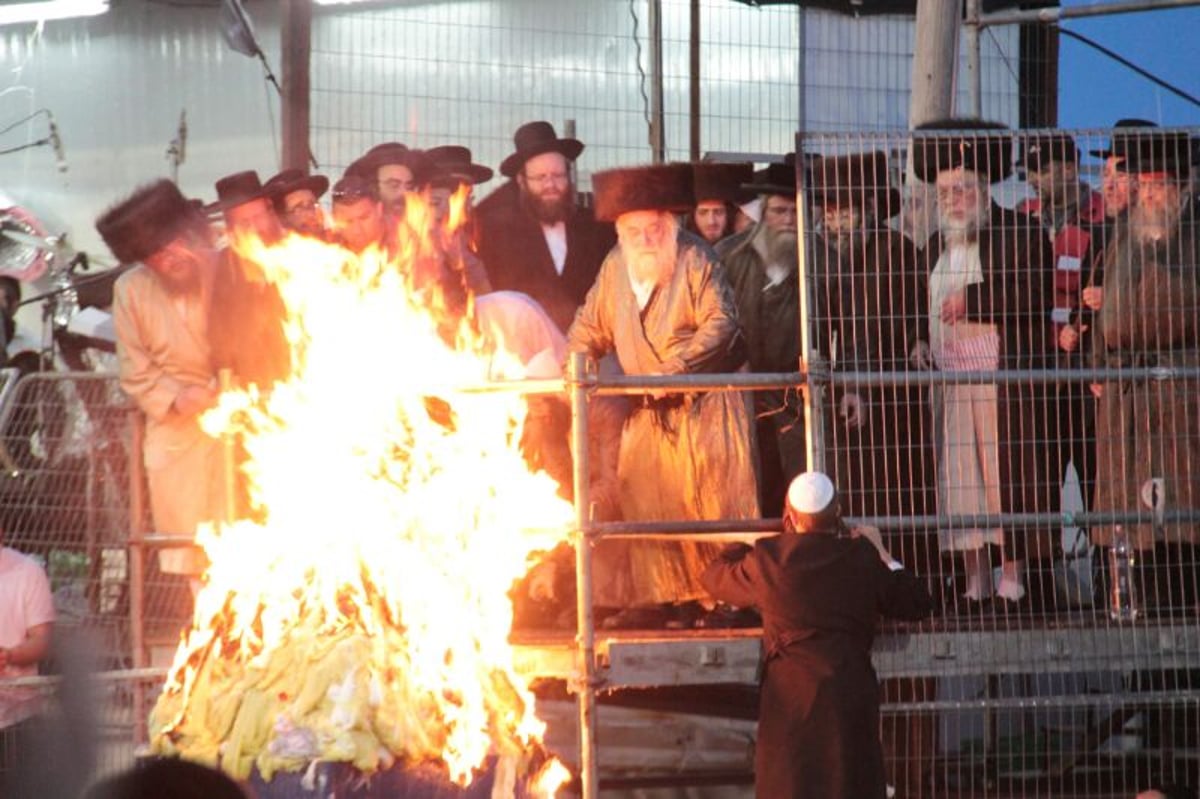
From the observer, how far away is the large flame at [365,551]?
8.31 m

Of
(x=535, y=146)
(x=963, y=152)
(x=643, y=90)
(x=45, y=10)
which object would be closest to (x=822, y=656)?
(x=963, y=152)

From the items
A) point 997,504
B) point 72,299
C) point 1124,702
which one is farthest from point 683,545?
point 72,299

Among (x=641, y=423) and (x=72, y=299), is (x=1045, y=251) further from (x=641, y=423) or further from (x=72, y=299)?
(x=72, y=299)

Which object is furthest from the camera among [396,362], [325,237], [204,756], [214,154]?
[214,154]

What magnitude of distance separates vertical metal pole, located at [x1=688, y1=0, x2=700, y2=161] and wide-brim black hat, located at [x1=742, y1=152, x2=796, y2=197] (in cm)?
245

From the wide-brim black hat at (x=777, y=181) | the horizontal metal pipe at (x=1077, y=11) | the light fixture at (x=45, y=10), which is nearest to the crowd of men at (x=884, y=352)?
the wide-brim black hat at (x=777, y=181)

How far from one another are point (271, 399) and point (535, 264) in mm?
2257

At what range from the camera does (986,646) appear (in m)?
9.51

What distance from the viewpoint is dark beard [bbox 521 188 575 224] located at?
37.5 feet

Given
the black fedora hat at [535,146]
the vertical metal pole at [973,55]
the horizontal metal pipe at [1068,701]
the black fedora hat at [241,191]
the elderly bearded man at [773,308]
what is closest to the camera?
the horizontal metal pipe at [1068,701]

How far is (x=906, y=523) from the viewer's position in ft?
30.4

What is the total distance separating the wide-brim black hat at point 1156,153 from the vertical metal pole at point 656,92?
421 centimetres

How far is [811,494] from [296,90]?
509 cm

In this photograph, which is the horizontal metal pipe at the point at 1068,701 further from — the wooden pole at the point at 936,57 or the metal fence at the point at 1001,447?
the wooden pole at the point at 936,57
